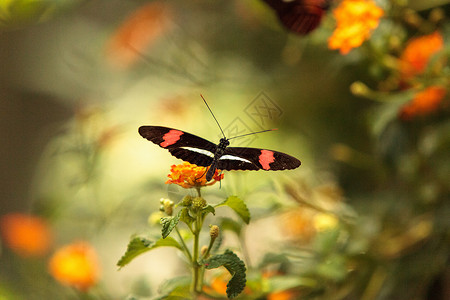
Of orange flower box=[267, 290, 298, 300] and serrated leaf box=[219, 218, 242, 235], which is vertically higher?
serrated leaf box=[219, 218, 242, 235]

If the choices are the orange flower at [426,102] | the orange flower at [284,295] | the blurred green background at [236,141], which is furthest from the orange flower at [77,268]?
the orange flower at [426,102]

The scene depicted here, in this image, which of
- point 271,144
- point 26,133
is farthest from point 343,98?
point 26,133

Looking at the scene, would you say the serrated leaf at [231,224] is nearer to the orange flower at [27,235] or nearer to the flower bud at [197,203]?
the flower bud at [197,203]

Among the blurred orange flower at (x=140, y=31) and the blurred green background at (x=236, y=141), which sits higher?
the blurred orange flower at (x=140, y=31)

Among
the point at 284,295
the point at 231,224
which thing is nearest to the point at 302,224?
the point at 284,295

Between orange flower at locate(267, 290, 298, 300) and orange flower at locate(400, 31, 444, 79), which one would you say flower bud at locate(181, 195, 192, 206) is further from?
orange flower at locate(400, 31, 444, 79)

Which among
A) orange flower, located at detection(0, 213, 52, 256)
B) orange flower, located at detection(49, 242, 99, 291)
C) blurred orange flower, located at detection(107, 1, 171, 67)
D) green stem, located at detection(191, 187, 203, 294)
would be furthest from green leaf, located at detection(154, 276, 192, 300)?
blurred orange flower, located at detection(107, 1, 171, 67)

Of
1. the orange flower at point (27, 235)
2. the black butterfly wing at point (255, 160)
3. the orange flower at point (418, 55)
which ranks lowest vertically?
the black butterfly wing at point (255, 160)

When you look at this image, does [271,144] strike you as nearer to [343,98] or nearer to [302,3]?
[343,98]
